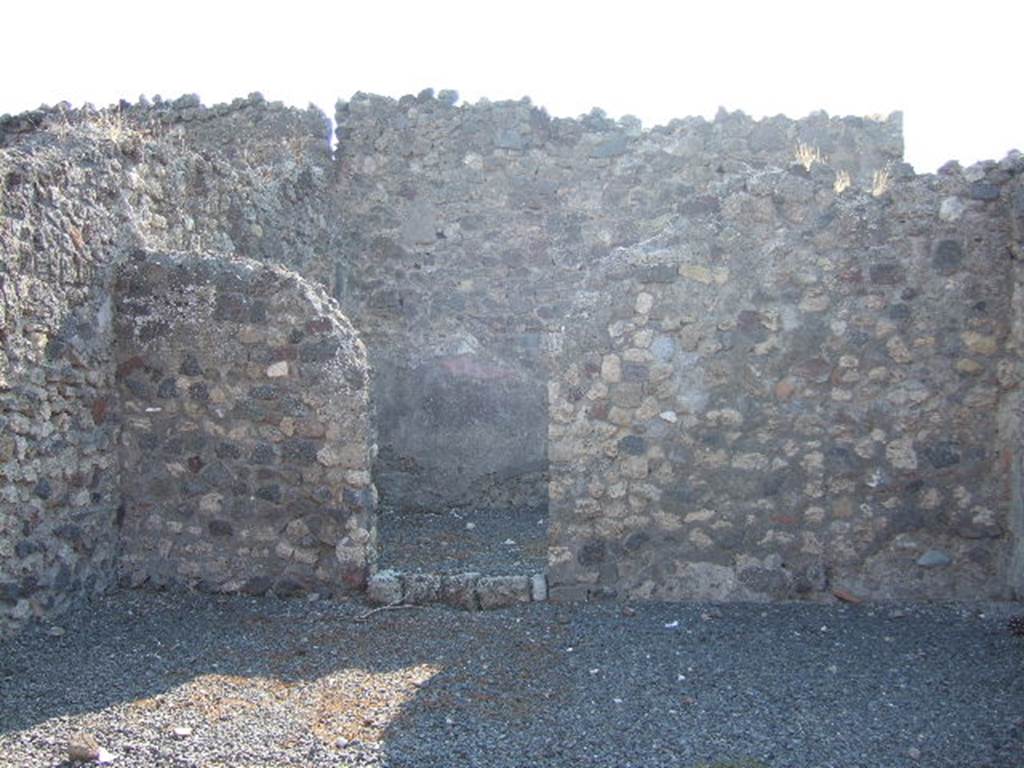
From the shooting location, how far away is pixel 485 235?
10117 mm

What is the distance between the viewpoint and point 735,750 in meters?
4.34

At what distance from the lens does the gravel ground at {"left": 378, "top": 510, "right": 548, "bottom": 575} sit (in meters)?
7.59

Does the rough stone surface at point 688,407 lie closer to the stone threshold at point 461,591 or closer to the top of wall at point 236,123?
the stone threshold at point 461,591

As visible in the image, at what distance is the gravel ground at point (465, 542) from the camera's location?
24.9 feet

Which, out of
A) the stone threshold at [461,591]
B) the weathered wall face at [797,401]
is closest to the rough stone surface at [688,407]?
the weathered wall face at [797,401]

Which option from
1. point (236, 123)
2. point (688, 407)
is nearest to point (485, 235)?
point (236, 123)

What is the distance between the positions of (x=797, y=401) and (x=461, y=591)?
2.31 m

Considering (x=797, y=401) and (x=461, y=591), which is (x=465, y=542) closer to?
(x=461, y=591)

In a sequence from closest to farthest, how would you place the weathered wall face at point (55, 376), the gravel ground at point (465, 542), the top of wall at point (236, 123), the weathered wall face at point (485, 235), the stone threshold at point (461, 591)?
the weathered wall face at point (55, 376), the stone threshold at point (461, 591), the gravel ground at point (465, 542), the weathered wall face at point (485, 235), the top of wall at point (236, 123)

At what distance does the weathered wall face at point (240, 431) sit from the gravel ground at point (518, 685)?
267 mm

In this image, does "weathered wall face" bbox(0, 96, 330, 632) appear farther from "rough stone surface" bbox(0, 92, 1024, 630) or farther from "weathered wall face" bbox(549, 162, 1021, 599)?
"weathered wall face" bbox(549, 162, 1021, 599)

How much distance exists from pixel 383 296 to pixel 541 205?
1727 mm

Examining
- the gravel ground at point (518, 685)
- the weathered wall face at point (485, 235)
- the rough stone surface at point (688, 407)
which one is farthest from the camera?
the weathered wall face at point (485, 235)

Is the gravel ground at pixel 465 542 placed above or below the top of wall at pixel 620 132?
below
